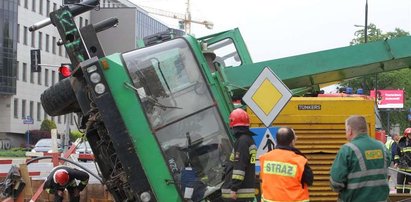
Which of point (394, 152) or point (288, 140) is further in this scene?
point (394, 152)

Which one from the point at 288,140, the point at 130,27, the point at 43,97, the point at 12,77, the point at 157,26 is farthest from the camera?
the point at 157,26

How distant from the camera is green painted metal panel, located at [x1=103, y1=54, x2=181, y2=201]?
7359 millimetres

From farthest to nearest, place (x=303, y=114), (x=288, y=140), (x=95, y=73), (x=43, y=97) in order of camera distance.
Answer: (x=303, y=114) → (x=43, y=97) → (x=95, y=73) → (x=288, y=140)

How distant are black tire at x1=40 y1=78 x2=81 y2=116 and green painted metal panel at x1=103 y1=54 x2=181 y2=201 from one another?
28.7 inches

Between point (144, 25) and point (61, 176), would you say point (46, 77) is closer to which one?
point (144, 25)

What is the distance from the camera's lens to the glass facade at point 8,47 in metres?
62.5

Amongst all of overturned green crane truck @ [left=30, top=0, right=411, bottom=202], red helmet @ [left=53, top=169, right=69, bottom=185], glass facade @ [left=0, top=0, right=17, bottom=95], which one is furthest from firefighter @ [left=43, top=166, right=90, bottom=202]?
glass facade @ [left=0, top=0, right=17, bottom=95]

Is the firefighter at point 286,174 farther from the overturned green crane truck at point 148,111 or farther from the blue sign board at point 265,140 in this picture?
the blue sign board at point 265,140

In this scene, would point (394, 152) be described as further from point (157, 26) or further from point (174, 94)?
point (157, 26)

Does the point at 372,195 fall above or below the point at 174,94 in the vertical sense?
below

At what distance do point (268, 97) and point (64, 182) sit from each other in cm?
321

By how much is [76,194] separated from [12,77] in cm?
5636

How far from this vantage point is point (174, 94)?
762cm

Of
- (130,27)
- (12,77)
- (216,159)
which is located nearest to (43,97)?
(216,159)
